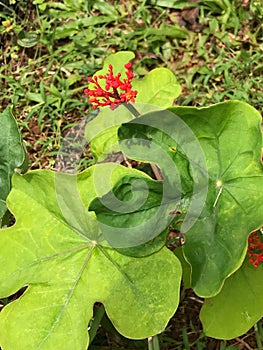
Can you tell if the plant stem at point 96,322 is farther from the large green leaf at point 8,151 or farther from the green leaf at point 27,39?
the green leaf at point 27,39

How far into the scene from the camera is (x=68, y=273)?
2.11 meters

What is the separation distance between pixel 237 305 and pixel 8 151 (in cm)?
98

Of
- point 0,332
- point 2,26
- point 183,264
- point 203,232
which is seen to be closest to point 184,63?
point 2,26

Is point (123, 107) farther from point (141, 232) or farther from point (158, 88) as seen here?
point (141, 232)

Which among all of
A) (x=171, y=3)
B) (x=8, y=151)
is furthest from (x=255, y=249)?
(x=171, y=3)

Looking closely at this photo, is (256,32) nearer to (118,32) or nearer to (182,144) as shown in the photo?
(118,32)

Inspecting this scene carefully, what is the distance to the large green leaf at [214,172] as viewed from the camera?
1924mm

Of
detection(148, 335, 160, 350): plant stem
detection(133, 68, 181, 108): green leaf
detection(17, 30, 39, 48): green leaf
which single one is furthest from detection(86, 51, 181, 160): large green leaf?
detection(17, 30, 39, 48): green leaf

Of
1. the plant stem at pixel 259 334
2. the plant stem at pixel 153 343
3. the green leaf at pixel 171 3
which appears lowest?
the plant stem at pixel 259 334

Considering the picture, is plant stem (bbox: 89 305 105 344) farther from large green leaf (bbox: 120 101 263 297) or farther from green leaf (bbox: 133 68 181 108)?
green leaf (bbox: 133 68 181 108)

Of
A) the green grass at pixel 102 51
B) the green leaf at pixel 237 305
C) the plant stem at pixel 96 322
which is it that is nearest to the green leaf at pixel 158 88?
the green grass at pixel 102 51

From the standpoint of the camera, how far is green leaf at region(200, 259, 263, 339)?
2.23 metres

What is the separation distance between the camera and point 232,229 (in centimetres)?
195

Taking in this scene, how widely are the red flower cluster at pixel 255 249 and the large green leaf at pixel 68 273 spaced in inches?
10.1
